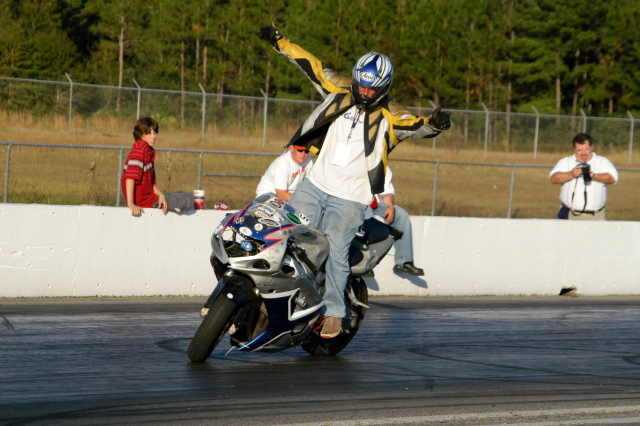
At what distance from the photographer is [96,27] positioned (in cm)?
5272

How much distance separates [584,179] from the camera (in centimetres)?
1265

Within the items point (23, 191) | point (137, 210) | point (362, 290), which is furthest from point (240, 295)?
point (23, 191)

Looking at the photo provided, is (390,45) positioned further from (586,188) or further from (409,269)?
(409,269)

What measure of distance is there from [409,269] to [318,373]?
4.96 metres

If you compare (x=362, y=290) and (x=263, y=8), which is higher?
(x=263, y=8)

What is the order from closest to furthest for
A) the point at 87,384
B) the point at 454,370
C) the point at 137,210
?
the point at 87,384, the point at 454,370, the point at 137,210

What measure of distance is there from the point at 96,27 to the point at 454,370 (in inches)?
1931

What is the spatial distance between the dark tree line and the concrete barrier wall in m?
32.4

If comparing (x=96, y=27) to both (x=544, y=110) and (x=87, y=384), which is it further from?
(x=87, y=384)

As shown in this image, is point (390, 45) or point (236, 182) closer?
point (236, 182)

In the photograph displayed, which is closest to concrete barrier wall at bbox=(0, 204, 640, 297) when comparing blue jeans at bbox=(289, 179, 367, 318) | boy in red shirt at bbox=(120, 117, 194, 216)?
boy in red shirt at bbox=(120, 117, 194, 216)

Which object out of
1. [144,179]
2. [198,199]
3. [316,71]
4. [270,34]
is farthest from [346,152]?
[198,199]

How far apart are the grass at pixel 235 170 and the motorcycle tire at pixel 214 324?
12350mm

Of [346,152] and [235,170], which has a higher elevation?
[346,152]
